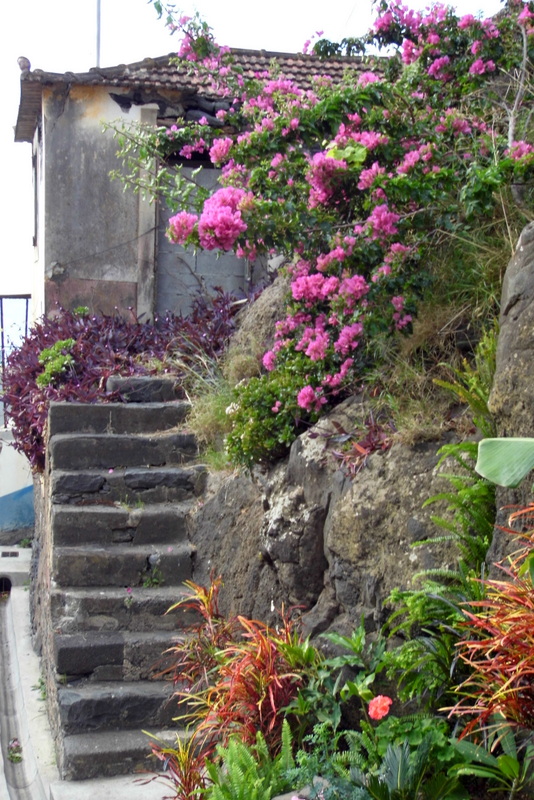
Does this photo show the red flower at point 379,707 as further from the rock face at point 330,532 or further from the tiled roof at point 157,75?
the tiled roof at point 157,75

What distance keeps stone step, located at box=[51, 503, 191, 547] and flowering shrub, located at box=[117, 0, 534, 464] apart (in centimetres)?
108

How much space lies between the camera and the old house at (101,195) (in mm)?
9695

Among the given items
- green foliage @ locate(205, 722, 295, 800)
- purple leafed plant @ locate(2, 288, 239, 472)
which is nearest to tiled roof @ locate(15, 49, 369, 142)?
purple leafed plant @ locate(2, 288, 239, 472)

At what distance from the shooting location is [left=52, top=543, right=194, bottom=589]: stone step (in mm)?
5559

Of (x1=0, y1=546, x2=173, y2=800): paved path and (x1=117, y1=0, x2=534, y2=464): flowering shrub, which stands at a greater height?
(x1=117, y1=0, x2=534, y2=464): flowering shrub

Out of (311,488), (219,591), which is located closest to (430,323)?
(311,488)

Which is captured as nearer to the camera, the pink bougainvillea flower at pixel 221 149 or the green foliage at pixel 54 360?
the pink bougainvillea flower at pixel 221 149

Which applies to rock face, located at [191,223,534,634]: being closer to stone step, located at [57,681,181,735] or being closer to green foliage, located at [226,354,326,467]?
green foliage, located at [226,354,326,467]

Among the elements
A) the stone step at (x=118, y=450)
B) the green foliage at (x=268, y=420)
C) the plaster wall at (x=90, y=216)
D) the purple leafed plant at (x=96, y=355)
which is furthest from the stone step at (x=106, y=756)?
the plaster wall at (x=90, y=216)

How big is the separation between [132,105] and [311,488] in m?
6.94

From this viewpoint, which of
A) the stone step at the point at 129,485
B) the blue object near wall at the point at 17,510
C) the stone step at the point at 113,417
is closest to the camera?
the stone step at the point at 129,485

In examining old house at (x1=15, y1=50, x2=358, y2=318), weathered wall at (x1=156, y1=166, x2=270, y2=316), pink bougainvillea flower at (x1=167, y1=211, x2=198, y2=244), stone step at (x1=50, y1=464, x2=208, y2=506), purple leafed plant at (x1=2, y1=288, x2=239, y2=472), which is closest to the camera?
pink bougainvillea flower at (x1=167, y1=211, x2=198, y2=244)

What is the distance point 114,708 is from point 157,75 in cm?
756

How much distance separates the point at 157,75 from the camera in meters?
9.90
